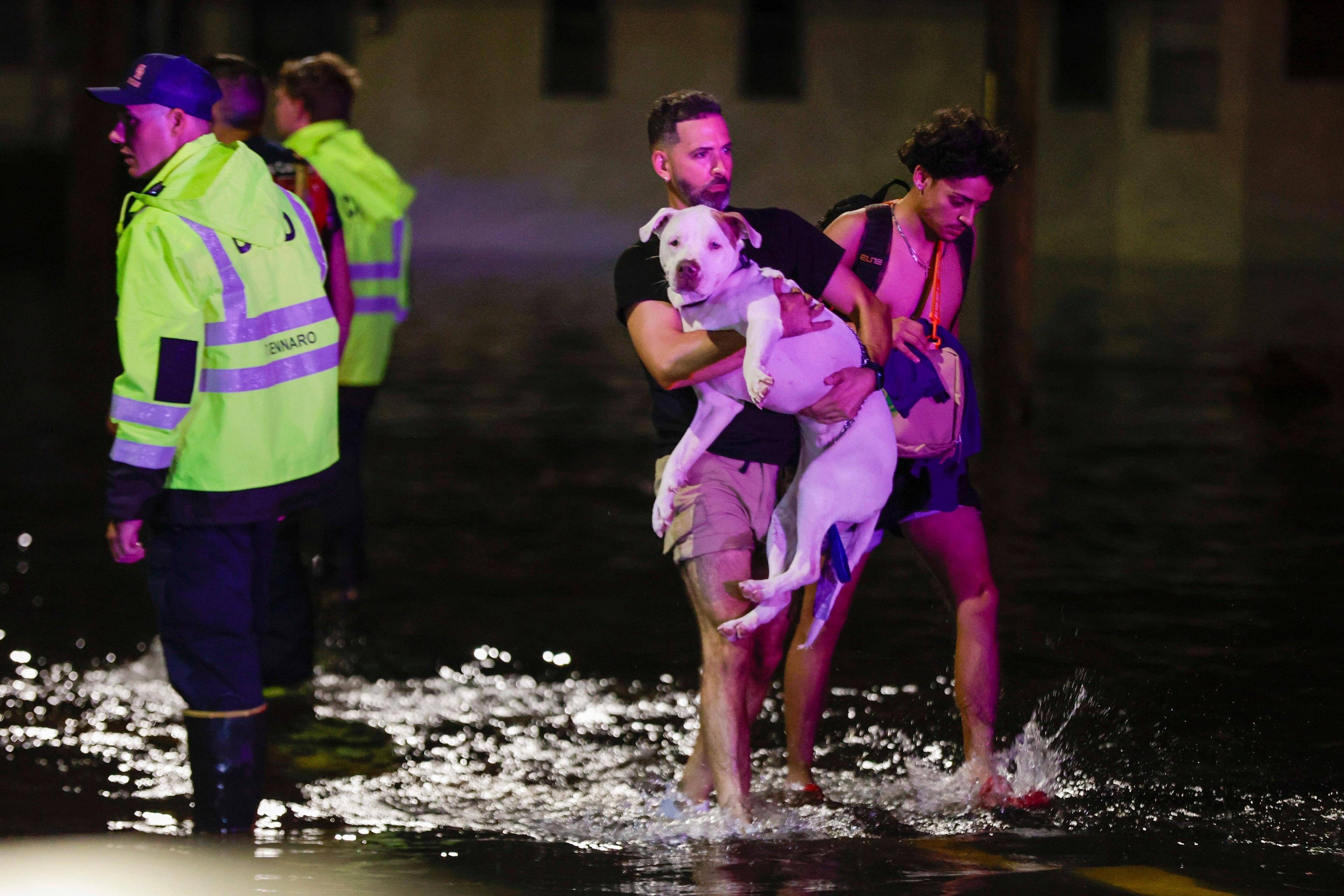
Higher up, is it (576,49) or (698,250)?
(576,49)

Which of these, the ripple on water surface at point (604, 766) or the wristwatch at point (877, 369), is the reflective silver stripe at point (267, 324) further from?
the wristwatch at point (877, 369)

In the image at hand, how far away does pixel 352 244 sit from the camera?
24.2ft

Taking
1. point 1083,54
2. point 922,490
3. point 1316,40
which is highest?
point 1316,40

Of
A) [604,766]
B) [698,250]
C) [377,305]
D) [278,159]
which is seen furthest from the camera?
[377,305]

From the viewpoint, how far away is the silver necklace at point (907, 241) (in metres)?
4.98

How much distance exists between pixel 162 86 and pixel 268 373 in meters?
0.77

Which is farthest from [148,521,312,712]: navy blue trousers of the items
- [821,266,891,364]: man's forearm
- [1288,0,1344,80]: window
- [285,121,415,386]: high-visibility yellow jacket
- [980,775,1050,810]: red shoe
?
[1288,0,1344,80]: window

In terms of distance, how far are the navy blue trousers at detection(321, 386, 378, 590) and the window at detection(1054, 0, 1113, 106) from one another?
25.0 meters

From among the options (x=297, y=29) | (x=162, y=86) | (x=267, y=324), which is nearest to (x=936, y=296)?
(x=267, y=324)

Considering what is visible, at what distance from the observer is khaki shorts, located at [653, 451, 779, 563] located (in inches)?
180

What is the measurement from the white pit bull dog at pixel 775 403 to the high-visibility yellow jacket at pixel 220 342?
0.98 m

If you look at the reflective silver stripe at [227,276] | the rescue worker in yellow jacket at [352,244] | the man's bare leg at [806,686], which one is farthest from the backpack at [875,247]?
the rescue worker in yellow jacket at [352,244]

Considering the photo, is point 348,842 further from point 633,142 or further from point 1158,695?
point 633,142

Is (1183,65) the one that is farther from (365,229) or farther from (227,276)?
(227,276)
